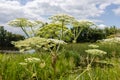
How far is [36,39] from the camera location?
4.91 meters

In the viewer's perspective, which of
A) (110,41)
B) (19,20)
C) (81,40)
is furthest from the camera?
(81,40)

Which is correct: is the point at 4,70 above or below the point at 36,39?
below

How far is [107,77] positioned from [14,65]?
8.84 feet

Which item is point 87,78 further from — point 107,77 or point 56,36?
point 56,36

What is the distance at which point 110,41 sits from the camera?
553 cm

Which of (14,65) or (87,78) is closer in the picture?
(87,78)

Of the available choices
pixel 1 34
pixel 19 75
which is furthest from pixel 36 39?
pixel 1 34

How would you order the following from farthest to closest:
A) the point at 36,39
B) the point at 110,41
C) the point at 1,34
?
the point at 1,34, the point at 110,41, the point at 36,39

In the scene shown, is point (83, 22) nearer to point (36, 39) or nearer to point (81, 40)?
point (36, 39)

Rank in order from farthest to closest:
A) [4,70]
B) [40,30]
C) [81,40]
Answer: [81,40] < [4,70] < [40,30]

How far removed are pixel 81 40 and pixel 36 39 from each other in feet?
99.3

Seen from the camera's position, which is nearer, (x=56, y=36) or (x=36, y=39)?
(x=36, y=39)

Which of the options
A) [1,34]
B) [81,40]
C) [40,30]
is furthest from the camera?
[81,40]

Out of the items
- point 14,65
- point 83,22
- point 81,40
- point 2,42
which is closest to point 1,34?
point 2,42
